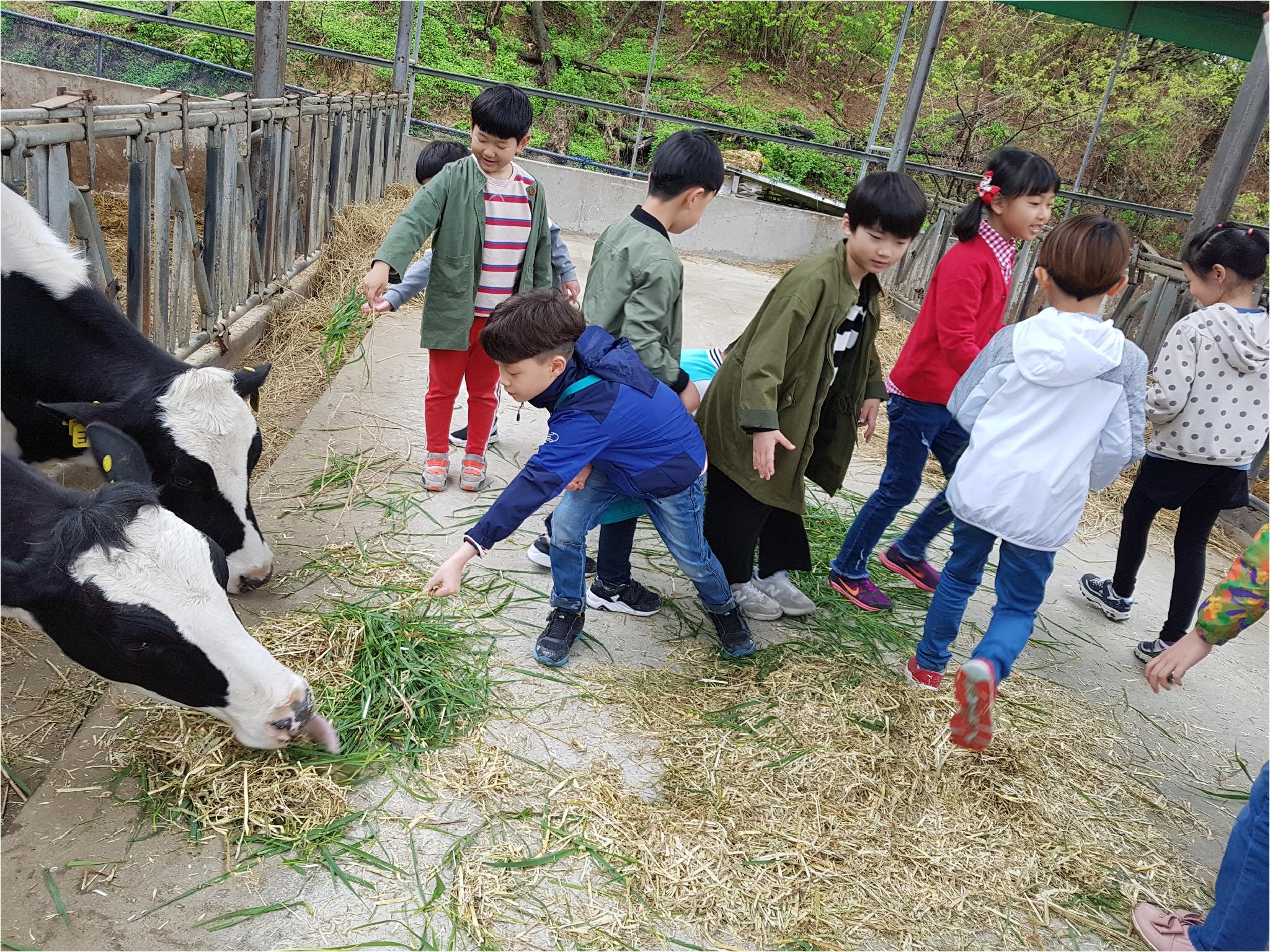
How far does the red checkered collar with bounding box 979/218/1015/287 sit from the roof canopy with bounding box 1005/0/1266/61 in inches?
223

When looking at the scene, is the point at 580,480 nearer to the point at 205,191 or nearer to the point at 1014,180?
the point at 1014,180

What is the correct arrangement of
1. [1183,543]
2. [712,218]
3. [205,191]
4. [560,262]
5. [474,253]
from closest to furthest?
[1183,543] → [474,253] → [560,262] → [205,191] → [712,218]

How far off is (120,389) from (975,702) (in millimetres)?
2684

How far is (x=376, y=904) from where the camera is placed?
2055mm

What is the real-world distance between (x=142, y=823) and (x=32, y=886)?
24cm

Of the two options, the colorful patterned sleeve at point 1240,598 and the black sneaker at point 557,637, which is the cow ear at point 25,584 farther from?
the colorful patterned sleeve at point 1240,598

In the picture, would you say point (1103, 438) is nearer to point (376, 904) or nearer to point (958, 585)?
point (958, 585)

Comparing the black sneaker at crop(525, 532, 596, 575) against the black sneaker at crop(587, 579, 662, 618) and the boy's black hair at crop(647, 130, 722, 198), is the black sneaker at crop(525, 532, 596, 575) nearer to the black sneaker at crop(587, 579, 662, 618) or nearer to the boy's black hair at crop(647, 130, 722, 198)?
the black sneaker at crop(587, 579, 662, 618)

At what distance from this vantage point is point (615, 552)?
338cm

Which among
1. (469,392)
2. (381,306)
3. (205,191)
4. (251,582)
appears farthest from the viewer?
(205,191)

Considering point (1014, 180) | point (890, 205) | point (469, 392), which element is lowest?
point (469, 392)

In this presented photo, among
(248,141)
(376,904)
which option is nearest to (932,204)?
(248,141)

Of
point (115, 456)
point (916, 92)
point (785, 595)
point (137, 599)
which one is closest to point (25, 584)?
point (137, 599)

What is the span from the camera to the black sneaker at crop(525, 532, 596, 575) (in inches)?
143
